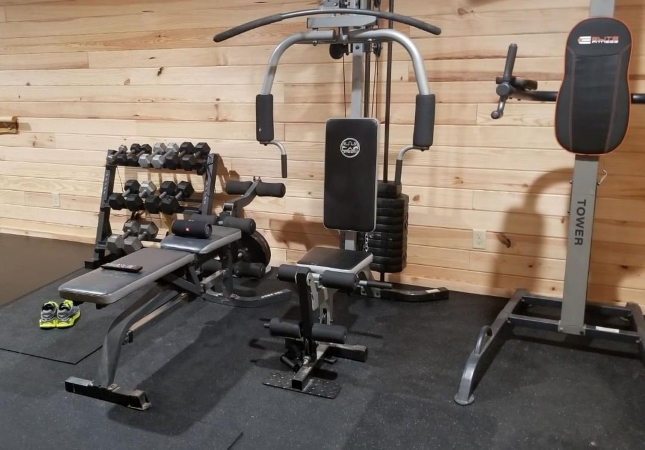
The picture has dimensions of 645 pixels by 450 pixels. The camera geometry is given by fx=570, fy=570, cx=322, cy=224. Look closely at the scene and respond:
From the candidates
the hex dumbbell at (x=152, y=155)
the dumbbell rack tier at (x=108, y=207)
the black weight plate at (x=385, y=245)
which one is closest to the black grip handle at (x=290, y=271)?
the black weight plate at (x=385, y=245)

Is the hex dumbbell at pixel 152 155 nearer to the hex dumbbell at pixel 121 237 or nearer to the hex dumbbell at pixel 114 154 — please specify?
the hex dumbbell at pixel 114 154

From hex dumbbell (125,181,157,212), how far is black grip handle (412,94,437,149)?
1.85 metres

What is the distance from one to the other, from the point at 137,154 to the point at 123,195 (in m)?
0.27

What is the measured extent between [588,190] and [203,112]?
7.33 feet

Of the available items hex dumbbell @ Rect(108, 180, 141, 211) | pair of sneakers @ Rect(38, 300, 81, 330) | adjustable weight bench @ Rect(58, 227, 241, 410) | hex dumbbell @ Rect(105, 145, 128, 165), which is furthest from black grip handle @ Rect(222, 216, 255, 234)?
hex dumbbell @ Rect(105, 145, 128, 165)

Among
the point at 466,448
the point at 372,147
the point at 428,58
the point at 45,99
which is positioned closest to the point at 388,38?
the point at 372,147

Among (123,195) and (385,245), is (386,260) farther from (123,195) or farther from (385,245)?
(123,195)

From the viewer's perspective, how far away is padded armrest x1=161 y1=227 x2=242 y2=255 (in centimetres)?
242

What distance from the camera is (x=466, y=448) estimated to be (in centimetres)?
181

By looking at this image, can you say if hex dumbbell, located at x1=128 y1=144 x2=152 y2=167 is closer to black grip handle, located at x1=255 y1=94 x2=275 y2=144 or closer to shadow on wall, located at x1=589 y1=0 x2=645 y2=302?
black grip handle, located at x1=255 y1=94 x2=275 y2=144

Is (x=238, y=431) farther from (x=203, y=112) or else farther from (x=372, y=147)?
(x=203, y=112)

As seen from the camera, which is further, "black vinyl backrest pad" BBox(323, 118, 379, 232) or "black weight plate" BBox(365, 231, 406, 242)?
"black weight plate" BBox(365, 231, 406, 242)

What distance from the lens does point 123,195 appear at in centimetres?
348

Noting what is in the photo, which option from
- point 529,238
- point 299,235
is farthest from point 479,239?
point 299,235
